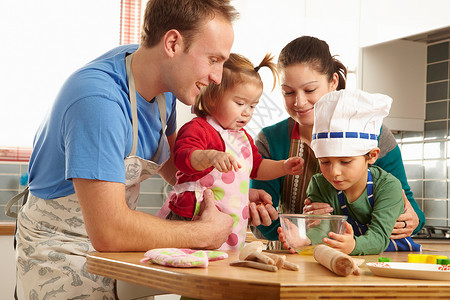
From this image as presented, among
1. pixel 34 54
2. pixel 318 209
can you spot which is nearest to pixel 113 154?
pixel 318 209

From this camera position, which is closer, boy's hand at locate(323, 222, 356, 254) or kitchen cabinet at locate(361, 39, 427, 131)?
boy's hand at locate(323, 222, 356, 254)

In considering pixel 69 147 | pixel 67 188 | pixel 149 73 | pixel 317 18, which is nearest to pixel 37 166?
pixel 67 188

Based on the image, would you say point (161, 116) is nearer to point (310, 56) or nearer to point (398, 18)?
point (310, 56)

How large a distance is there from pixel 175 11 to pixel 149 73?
0.18 m

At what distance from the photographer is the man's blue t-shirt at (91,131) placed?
1.37 m

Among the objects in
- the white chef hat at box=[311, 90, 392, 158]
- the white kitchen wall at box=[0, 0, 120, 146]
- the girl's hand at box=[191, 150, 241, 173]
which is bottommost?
the girl's hand at box=[191, 150, 241, 173]

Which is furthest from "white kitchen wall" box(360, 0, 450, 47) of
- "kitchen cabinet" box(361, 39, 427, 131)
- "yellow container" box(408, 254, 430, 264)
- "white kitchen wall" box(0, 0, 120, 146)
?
"white kitchen wall" box(0, 0, 120, 146)

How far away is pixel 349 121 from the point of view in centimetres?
144

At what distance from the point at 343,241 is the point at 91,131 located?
61 centimetres

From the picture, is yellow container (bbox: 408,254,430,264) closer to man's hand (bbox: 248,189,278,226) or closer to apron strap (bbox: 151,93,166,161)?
man's hand (bbox: 248,189,278,226)

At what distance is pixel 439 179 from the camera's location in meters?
3.19

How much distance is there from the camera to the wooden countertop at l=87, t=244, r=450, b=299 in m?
0.87

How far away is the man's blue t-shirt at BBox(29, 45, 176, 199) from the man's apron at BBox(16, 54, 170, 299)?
3 cm

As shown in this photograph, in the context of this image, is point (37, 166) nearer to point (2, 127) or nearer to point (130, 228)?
point (130, 228)
